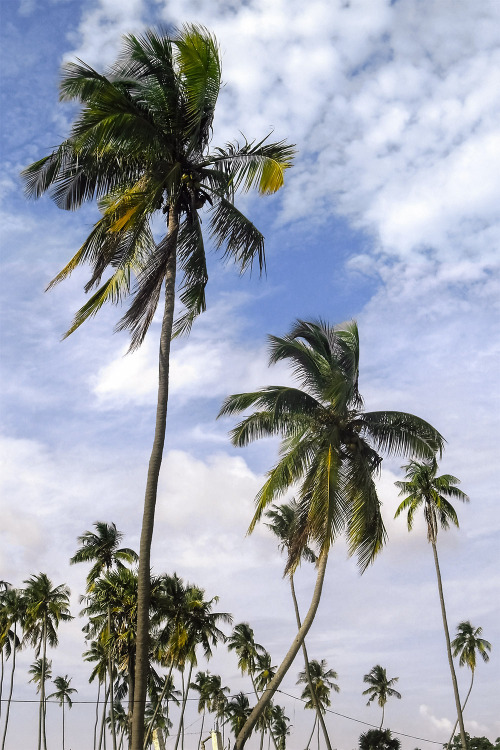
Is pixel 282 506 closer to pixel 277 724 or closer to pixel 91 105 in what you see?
pixel 91 105

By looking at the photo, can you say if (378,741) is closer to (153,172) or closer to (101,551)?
(101,551)

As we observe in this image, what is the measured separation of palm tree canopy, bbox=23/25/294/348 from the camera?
14992 millimetres

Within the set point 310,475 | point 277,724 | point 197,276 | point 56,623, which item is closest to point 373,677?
point 277,724

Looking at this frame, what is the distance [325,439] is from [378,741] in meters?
52.2

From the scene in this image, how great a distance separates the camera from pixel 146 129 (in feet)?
49.7

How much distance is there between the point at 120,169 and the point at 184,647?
106 feet

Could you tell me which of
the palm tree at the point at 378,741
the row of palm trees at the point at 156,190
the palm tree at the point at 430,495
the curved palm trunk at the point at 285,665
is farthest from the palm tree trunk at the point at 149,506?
the palm tree at the point at 378,741

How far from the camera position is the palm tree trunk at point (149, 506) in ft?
40.3

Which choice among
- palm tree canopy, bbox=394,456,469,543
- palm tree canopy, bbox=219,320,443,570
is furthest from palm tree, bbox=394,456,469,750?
palm tree canopy, bbox=219,320,443,570

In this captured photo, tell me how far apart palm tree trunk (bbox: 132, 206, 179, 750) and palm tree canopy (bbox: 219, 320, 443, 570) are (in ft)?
23.5

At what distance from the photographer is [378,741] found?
65375 mm

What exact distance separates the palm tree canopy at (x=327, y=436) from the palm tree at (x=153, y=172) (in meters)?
6.11

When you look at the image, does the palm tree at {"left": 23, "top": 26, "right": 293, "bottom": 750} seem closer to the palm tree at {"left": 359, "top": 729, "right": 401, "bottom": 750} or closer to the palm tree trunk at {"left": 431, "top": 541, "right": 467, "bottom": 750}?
the palm tree trunk at {"left": 431, "top": 541, "right": 467, "bottom": 750}

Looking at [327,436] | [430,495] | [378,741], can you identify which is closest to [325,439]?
[327,436]
